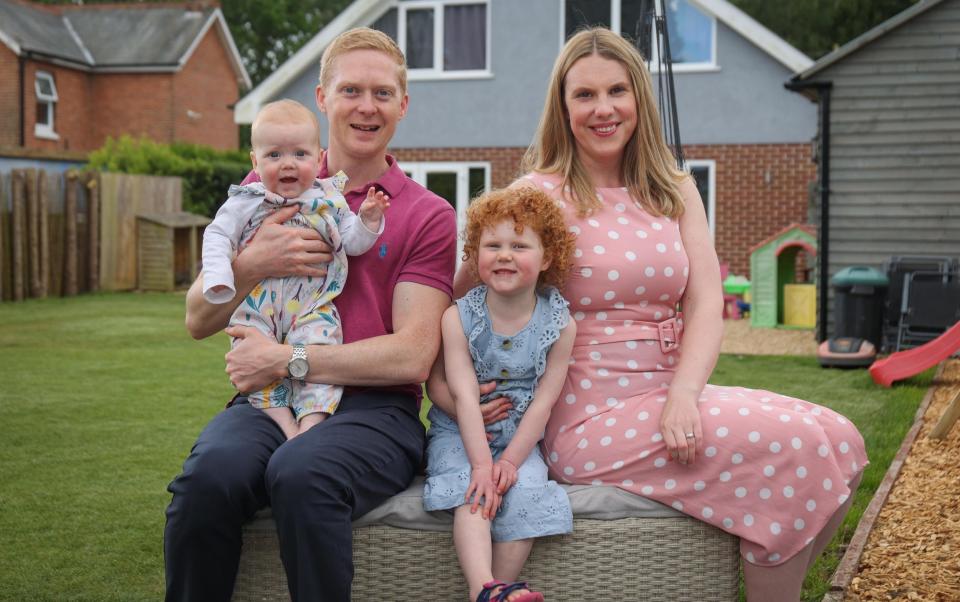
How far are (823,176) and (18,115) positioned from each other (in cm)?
2268

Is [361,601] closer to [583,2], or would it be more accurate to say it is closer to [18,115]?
[583,2]

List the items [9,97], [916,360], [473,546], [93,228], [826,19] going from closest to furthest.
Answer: [473,546]
[916,360]
[93,228]
[9,97]
[826,19]

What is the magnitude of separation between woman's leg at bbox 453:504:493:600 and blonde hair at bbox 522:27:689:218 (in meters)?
0.96

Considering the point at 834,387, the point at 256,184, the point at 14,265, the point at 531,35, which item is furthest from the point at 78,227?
the point at 256,184

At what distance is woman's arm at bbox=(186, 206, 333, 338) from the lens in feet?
9.65

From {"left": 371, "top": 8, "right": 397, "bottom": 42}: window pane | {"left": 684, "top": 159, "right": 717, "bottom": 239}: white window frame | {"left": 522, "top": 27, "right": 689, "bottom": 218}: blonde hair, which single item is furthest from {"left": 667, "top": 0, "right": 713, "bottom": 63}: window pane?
{"left": 522, "top": 27, "right": 689, "bottom": 218}: blonde hair

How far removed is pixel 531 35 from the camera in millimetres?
18484

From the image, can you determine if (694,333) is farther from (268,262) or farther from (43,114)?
(43,114)

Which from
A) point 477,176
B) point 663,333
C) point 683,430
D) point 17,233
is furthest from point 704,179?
point 683,430

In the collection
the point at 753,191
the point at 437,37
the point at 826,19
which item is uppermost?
the point at 826,19

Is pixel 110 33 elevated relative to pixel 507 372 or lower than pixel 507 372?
elevated

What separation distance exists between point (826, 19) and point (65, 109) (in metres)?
21.4

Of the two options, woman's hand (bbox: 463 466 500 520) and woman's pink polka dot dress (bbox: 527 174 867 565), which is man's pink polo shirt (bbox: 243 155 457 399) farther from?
woman's hand (bbox: 463 466 500 520)

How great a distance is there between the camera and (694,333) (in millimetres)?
3004
